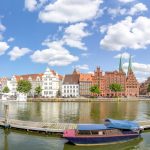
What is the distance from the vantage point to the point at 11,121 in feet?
181

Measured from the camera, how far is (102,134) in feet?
141

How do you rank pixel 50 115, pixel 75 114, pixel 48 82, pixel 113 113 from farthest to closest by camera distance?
pixel 48 82
pixel 113 113
pixel 75 114
pixel 50 115

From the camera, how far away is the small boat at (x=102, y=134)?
137ft

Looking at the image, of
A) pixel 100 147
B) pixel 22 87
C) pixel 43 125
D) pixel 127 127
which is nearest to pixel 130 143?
pixel 127 127

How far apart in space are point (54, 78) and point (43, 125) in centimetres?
14767

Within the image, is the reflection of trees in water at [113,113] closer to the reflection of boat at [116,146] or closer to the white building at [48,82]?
the reflection of boat at [116,146]

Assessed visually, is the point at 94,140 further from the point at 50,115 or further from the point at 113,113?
the point at 113,113

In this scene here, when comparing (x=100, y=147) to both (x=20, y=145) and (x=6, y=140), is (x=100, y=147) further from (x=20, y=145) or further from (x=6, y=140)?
(x=6, y=140)

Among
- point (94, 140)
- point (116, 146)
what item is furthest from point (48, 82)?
point (94, 140)

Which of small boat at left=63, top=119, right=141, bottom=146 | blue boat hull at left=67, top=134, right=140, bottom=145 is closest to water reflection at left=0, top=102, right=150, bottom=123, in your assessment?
small boat at left=63, top=119, right=141, bottom=146

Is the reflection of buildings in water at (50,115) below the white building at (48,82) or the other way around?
below

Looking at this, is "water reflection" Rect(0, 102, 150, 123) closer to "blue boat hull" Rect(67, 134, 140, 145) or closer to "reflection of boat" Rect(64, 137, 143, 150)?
"reflection of boat" Rect(64, 137, 143, 150)

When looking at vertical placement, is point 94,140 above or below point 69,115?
below

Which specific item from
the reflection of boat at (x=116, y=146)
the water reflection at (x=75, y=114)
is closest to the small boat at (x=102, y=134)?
the reflection of boat at (x=116, y=146)
